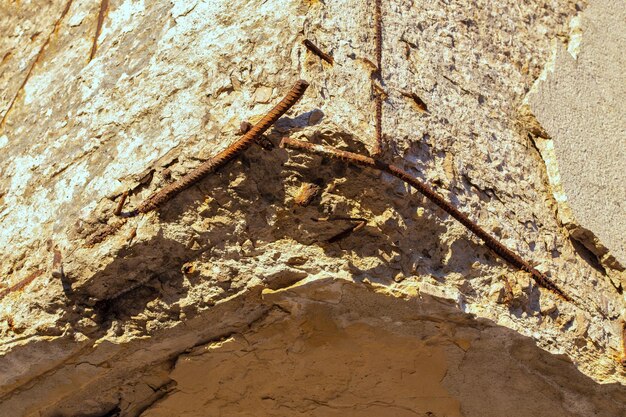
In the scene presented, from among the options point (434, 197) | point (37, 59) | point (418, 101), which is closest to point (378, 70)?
point (418, 101)

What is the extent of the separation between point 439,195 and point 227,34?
1.80ft

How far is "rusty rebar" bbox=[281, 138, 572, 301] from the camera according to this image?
1.94 m

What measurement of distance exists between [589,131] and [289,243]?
0.85 m

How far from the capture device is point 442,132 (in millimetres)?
2139

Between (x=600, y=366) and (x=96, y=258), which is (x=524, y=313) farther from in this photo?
(x=96, y=258)

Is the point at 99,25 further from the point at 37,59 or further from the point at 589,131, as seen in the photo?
the point at 589,131

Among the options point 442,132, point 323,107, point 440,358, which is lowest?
point 440,358

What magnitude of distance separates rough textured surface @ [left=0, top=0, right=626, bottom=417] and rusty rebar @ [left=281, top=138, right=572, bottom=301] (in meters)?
0.02

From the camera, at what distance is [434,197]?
202cm

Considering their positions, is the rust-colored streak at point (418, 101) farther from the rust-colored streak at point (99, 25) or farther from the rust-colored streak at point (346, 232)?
the rust-colored streak at point (99, 25)

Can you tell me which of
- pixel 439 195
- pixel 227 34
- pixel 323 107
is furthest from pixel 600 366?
pixel 227 34

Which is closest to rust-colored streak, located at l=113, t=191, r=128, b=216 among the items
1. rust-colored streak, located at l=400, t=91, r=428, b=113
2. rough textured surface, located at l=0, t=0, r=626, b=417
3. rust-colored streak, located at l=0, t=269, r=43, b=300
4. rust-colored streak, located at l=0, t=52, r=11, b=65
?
rough textured surface, located at l=0, t=0, r=626, b=417

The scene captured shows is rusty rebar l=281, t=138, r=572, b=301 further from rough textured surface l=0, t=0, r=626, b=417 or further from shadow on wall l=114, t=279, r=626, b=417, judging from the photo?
shadow on wall l=114, t=279, r=626, b=417

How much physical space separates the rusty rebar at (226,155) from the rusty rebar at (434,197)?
5 centimetres
